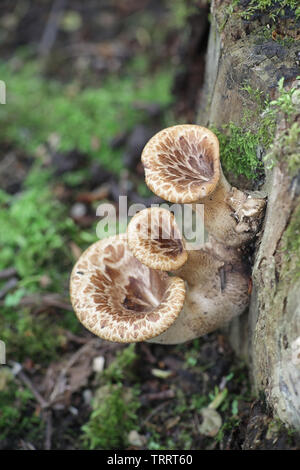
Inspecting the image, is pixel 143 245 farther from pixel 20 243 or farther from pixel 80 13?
pixel 80 13

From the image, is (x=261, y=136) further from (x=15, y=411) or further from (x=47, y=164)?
(x=47, y=164)

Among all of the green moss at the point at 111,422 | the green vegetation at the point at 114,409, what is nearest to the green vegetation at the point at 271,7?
the green vegetation at the point at 114,409

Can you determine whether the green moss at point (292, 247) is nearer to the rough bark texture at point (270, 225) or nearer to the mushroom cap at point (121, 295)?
the rough bark texture at point (270, 225)

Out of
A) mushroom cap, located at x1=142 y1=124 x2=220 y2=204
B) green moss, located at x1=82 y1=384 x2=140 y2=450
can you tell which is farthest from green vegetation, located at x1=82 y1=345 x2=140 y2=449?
mushroom cap, located at x1=142 y1=124 x2=220 y2=204

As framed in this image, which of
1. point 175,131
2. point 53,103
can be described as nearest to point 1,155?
point 53,103

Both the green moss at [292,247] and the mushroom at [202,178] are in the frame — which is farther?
the mushroom at [202,178]

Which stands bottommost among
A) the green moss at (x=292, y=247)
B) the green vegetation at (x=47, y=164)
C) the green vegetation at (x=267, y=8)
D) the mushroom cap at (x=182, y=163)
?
the green vegetation at (x=47, y=164)

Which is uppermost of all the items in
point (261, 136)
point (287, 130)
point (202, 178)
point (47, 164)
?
point (287, 130)

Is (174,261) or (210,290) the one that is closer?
(174,261)

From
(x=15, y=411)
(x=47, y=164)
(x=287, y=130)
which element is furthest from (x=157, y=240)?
(x=47, y=164)
